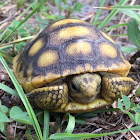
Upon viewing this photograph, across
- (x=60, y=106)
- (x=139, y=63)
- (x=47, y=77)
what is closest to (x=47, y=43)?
(x=47, y=77)

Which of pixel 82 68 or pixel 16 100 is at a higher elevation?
pixel 82 68

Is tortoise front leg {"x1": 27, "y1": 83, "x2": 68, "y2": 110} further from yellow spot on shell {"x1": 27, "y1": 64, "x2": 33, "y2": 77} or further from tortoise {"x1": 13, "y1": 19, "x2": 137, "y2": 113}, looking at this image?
yellow spot on shell {"x1": 27, "y1": 64, "x2": 33, "y2": 77}

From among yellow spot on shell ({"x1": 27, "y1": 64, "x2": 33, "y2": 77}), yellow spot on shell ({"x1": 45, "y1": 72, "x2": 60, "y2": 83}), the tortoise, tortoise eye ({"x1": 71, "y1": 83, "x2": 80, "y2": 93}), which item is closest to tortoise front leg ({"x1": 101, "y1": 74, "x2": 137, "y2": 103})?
the tortoise

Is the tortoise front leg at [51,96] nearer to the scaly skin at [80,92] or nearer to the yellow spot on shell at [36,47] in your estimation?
the scaly skin at [80,92]

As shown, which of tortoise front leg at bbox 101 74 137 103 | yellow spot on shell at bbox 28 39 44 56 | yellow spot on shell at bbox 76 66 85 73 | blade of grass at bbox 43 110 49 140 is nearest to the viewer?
blade of grass at bbox 43 110 49 140

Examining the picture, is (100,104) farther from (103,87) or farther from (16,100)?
(16,100)

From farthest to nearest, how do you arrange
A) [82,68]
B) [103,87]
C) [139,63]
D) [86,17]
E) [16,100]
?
[86,17] → [139,63] → [16,100] → [103,87] → [82,68]
